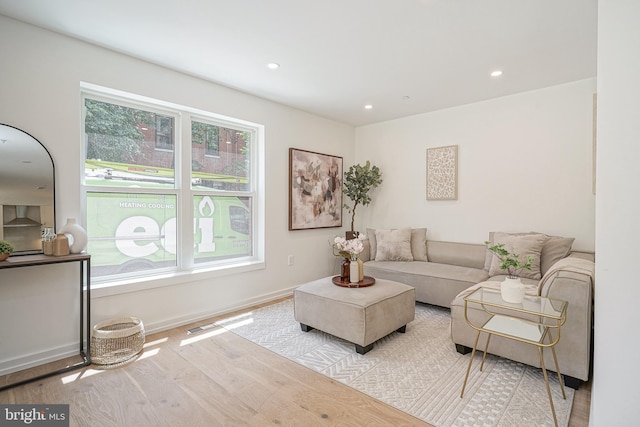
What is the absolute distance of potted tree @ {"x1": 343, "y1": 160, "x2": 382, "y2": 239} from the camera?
→ 4.59 metres

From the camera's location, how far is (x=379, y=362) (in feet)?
7.73

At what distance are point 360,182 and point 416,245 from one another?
4.01ft

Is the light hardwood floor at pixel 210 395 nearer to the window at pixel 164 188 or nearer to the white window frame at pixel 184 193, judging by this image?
the white window frame at pixel 184 193

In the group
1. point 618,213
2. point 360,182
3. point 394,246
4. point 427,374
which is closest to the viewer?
point 618,213

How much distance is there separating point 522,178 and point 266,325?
3320mm

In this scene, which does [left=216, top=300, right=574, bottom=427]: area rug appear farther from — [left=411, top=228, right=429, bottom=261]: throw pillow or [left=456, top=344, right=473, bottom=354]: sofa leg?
[left=411, top=228, right=429, bottom=261]: throw pillow

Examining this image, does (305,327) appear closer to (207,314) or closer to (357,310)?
(357,310)

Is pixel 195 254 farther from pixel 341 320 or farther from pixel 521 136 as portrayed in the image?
pixel 521 136

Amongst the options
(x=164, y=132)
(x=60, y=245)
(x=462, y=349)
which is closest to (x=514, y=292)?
A: (x=462, y=349)

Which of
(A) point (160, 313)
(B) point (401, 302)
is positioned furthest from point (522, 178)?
(A) point (160, 313)

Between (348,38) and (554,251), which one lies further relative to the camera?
(554,251)

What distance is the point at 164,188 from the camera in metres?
3.10

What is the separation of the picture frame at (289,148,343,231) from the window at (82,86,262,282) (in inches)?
21.5

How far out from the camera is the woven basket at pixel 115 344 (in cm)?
233
